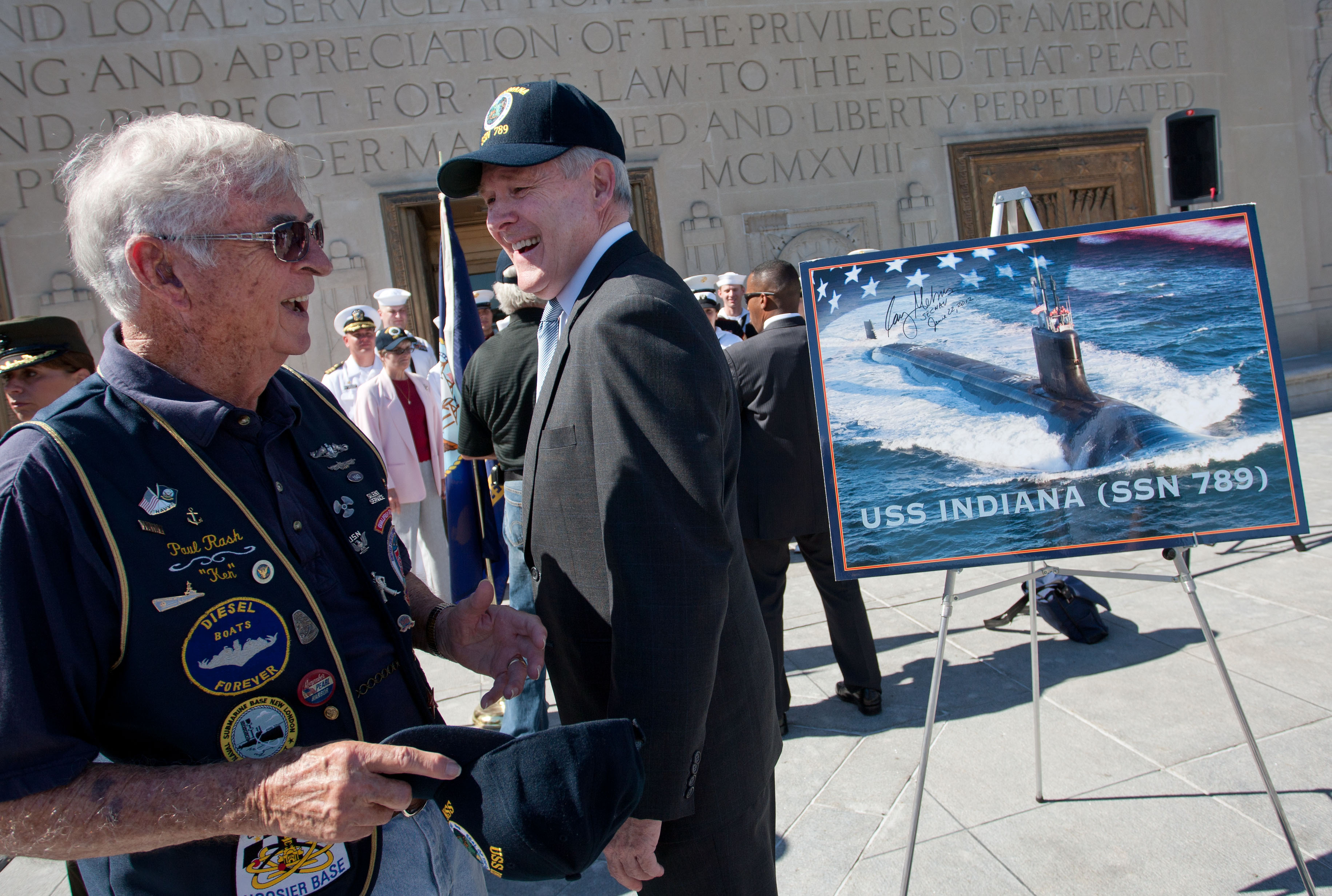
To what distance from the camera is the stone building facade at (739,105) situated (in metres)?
8.73

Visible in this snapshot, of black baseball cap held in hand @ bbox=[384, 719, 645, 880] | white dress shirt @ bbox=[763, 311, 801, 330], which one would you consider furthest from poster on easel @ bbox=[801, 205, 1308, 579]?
black baseball cap held in hand @ bbox=[384, 719, 645, 880]

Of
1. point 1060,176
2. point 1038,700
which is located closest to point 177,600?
point 1038,700

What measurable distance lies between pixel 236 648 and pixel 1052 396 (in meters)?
2.22

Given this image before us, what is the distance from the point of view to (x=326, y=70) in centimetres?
911

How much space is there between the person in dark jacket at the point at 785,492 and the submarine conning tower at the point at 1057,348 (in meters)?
1.31

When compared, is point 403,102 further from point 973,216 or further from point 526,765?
point 526,765

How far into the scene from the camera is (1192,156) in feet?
22.0

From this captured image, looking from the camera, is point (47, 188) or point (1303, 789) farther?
point (47, 188)

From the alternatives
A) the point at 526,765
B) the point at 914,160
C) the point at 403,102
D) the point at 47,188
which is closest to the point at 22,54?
the point at 47,188

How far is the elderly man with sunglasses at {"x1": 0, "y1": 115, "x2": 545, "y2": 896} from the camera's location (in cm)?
104

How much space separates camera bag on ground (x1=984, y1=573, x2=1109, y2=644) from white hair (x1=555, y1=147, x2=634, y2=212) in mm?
3198

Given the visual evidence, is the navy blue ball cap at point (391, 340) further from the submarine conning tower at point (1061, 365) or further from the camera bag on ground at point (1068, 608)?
the submarine conning tower at point (1061, 365)

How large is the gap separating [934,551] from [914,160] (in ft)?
30.8
